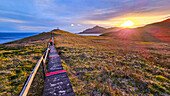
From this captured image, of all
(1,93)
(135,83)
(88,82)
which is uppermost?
(1,93)

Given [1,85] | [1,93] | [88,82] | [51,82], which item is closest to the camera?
[1,93]

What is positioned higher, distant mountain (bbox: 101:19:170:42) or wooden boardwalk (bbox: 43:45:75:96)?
Result: distant mountain (bbox: 101:19:170:42)

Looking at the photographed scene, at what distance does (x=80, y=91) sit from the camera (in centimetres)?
457

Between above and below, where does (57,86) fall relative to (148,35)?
below

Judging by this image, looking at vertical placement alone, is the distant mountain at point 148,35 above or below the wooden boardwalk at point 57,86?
above

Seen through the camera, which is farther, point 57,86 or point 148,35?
point 148,35

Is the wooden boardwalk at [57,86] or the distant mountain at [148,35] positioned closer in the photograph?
the wooden boardwalk at [57,86]

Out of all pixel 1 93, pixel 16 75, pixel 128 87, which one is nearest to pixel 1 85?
pixel 1 93

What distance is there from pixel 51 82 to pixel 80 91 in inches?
79.2

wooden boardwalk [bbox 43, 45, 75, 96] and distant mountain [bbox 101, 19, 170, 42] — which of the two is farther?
distant mountain [bbox 101, 19, 170, 42]

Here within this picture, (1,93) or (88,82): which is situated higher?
(1,93)

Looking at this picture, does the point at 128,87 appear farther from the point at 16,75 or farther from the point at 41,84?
the point at 16,75

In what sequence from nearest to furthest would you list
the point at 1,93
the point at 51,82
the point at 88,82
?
the point at 1,93 → the point at 51,82 → the point at 88,82

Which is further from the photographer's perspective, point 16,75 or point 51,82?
point 16,75
